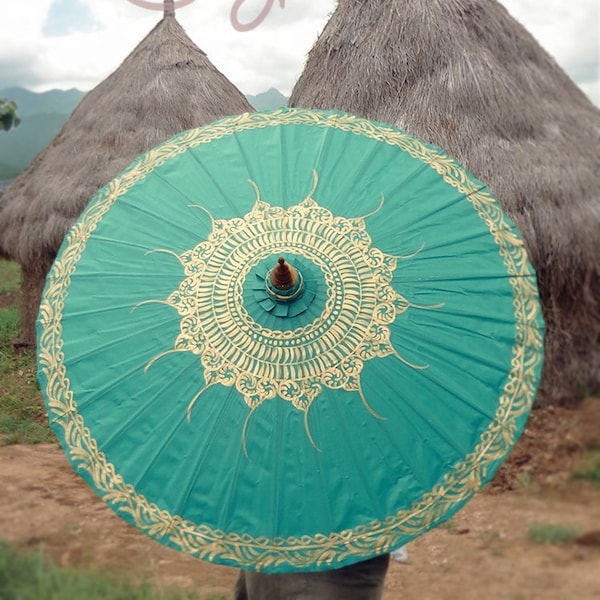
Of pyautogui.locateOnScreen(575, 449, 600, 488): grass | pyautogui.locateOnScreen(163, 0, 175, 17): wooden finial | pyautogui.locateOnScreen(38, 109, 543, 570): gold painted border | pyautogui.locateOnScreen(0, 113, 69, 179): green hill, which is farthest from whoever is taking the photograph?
pyautogui.locateOnScreen(0, 113, 69, 179): green hill

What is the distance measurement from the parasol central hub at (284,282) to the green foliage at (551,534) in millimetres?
2092

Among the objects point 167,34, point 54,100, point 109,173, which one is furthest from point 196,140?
point 54,100

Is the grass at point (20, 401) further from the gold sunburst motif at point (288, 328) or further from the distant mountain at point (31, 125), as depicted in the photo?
the distant mountain at point (31, 125)

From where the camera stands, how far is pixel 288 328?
1354 mm

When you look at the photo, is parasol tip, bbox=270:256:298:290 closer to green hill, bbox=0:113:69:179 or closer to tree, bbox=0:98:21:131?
tree, bbox=0:98:21:131

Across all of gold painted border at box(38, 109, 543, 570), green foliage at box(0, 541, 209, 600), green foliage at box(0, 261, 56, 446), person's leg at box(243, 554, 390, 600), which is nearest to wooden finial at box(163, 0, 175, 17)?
green foliage at box(0, 261, 56, 446)

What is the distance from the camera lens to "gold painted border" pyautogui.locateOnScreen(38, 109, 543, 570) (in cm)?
126

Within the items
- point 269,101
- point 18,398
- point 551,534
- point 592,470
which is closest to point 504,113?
point 592,470

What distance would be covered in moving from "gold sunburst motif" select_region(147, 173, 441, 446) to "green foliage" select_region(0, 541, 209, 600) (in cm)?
173

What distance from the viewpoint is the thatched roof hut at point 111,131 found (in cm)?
561

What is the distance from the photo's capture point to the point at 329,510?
Result: 127cm

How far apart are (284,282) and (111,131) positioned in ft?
16.1

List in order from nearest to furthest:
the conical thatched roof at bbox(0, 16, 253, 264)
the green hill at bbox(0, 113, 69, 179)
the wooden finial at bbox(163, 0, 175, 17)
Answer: the conical thatched roof at bbox(0, 16, 253, 264) < the wooden finial at bbox(163, 0, 175, 17) < the green hill at bbox(0, 113, 69, 179)

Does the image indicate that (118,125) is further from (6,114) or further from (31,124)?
(31,124)
